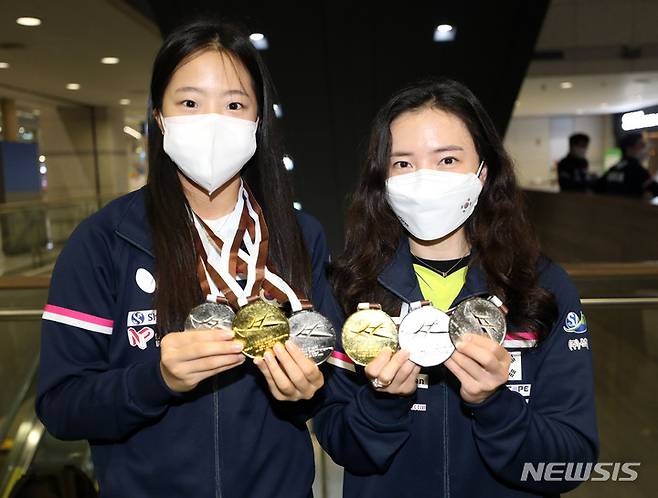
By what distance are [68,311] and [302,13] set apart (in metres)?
7.03

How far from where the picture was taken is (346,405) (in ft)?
5.25

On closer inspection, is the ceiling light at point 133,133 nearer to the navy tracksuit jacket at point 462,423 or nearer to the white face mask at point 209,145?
the white face mask at point 209,145

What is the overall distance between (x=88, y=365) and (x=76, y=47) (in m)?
10.7

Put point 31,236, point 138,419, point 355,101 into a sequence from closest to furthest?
point 138,419, point 355,101, point 31,236

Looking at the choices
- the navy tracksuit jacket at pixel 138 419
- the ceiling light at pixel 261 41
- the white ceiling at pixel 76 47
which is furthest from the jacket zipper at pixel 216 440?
the white ceiling at pixel 76 47

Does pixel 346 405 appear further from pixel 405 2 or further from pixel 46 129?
pixel 46 129

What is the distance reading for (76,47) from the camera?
416 inches

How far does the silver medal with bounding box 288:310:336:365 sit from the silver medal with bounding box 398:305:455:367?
177mm

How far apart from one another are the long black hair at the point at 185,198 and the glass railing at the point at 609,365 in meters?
1.79

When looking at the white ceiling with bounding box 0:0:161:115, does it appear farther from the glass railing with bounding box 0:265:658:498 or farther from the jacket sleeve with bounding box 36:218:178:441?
the jacket sleeve with bounding box 36:218:178:441

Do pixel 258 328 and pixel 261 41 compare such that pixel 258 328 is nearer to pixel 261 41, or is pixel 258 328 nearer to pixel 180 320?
pixel 180 320

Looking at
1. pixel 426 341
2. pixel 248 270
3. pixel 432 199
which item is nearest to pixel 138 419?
pixel 248 270

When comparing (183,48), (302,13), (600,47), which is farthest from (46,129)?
(183,48)

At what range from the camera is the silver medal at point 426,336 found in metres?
1.39
